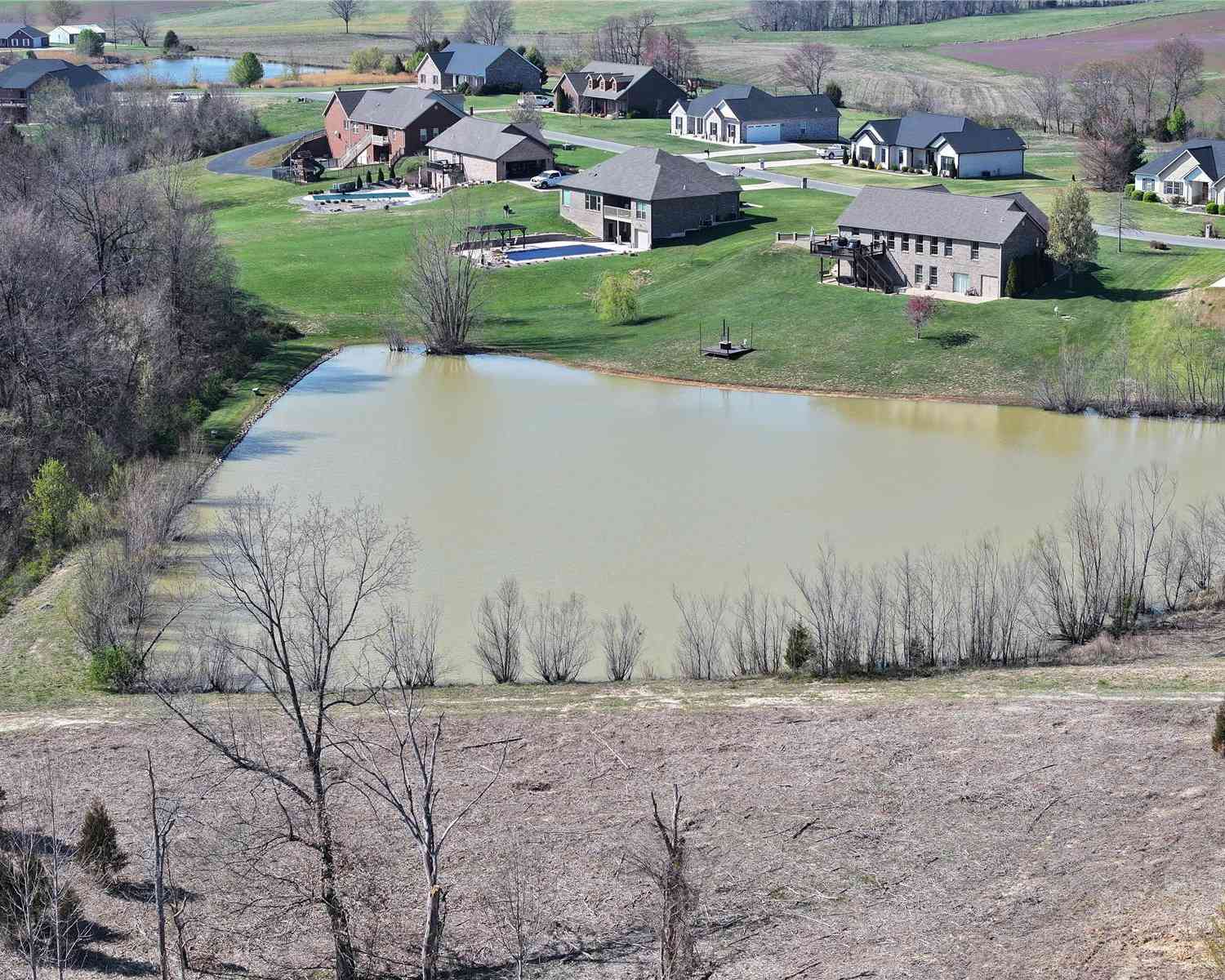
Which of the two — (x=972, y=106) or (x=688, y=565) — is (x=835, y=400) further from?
(x=972, y=106)

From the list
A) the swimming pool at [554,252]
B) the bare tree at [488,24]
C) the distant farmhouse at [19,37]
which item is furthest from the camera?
the distant farmhouse at [19,37]

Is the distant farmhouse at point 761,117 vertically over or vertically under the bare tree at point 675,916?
over

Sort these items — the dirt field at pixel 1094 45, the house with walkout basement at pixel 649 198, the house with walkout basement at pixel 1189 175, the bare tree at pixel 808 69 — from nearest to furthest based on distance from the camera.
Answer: the house with walkout basement at pixel 1189 175 → the house with walkout basement at pixel 649 198 → the bare tree at pixel 808 69 → the dirt field at pixel 1094 45

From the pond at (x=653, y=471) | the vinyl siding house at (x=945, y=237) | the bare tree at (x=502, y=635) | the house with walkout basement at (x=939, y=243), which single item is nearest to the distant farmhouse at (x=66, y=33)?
the house with walkout basement at (x=939, y=243)

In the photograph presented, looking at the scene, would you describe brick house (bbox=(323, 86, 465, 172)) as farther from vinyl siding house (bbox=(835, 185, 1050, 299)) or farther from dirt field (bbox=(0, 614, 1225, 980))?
dirt field (bbox=(0, 614, 1225, 980))

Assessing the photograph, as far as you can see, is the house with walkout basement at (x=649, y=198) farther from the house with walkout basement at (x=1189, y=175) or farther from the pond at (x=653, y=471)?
the house with walkout basement at (x=1189, y=175)

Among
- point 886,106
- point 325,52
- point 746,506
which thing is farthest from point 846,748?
point 325,52

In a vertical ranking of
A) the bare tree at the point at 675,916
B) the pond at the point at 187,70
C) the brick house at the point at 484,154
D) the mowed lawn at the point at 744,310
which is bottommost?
the bare tree at the point at 675,916
